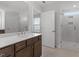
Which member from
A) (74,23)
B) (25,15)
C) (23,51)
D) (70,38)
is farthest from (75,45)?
(23,51)

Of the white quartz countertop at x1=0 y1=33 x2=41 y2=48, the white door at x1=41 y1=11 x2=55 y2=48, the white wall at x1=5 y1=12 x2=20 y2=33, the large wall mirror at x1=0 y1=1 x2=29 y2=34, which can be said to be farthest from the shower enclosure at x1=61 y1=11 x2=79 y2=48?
the white quartz countertop at x1=0 y1=33 x2=41 y2=48

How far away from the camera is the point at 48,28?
195 inches

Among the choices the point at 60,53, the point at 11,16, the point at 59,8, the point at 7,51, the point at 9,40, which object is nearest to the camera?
the point at 7,51

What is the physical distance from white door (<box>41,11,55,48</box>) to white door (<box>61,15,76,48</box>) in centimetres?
56

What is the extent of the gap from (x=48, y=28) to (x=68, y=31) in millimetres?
993

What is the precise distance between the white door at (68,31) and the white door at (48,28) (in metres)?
0.56

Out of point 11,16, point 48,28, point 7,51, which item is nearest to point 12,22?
point 11,16

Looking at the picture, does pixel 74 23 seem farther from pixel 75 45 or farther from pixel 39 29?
pixel 39 29

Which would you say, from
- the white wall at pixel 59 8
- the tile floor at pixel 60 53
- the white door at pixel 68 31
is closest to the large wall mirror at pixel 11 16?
the tile floor at pixel 60 53

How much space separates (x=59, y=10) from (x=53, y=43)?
62.9 inches

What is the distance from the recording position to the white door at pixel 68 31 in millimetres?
4883

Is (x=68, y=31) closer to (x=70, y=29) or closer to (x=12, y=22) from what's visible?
(x=70, y=29)

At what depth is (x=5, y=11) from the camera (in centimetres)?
259

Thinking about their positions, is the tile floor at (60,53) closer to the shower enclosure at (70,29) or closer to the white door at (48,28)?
the white door at (48,28)
